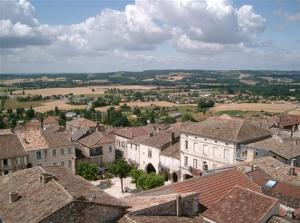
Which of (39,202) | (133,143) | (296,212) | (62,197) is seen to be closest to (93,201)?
(62,197)

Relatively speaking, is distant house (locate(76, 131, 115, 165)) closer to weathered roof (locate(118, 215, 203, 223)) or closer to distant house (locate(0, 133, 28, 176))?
distant house (locate(0, 133, 28, 176))

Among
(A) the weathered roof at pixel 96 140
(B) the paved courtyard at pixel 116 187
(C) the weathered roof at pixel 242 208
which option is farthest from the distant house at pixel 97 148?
(C) the weathered roof at pixel 242 208

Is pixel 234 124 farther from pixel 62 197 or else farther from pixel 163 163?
pixel 62 197

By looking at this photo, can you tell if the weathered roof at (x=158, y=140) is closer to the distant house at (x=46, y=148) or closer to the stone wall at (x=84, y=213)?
the distant house at (x=46, y=148)

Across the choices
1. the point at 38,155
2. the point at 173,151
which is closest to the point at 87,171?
the point at 38,155

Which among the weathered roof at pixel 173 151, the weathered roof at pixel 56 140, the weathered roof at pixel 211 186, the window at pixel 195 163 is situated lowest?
the window at pixel 195 163
